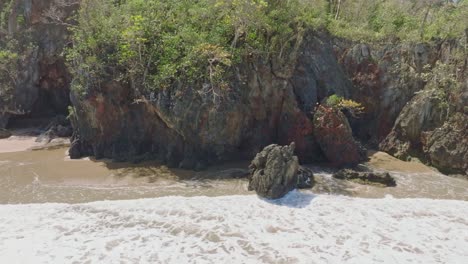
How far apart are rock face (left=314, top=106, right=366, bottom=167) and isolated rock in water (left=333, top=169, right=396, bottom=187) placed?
1195 mm

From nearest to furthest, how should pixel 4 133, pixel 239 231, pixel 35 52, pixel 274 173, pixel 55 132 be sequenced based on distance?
pixel 239 231 < pixel 274 173 < pixel 55 132 < pixel 4 133 < pixel 35 52

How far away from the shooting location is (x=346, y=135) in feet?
51.3

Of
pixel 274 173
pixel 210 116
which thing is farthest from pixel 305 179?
pixel 210 116

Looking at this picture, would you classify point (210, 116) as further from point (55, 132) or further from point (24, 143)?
point (24, 143)

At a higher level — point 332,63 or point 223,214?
point 332,63

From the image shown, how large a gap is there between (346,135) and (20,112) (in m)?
19.4

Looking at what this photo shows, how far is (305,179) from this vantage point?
13.7m

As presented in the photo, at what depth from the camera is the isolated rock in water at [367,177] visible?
13930mm

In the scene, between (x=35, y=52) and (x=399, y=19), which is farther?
(x=35, y=52)

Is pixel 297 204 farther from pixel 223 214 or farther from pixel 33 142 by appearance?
pixel 33 142

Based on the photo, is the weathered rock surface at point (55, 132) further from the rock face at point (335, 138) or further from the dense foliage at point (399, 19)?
the dense foliage at point (399, 19)

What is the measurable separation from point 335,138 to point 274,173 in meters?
4.21

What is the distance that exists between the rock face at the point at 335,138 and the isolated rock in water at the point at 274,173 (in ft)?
10.2

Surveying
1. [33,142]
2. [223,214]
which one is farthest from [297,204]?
[33,142]
